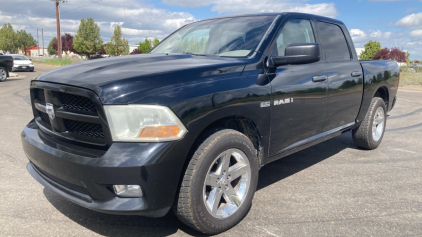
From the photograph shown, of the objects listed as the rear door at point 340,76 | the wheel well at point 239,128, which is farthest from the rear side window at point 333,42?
the wheel well at point 239,128

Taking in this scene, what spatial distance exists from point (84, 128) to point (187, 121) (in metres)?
0.75

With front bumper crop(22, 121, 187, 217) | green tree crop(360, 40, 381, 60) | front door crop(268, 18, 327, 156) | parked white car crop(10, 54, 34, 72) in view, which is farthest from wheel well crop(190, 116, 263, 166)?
green tree crop(360, 40, 381, 60)

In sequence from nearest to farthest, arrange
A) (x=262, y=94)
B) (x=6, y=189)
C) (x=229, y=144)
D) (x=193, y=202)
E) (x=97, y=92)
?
(x=97, y=92) < (x=193, y=202) < (x=229, y=144) < (x=262, y=94) < (x=6, y=189)

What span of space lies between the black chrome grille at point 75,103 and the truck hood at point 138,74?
0.31 ft

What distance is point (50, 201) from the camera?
Result: 3361mm

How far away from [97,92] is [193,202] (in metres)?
1.01

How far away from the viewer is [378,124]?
5477 mm

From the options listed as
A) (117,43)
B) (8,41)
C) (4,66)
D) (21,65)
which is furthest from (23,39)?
(4,66)

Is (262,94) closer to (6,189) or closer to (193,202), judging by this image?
(193,202)

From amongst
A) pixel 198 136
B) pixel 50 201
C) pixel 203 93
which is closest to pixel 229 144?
pixel 198 136

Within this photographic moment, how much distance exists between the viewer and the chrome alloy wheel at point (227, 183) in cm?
270

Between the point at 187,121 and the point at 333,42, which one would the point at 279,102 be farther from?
the point at 333,42

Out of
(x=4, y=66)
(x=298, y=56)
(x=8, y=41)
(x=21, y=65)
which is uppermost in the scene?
(x=8, y=41)

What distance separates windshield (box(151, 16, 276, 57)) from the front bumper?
1467 millimetres
